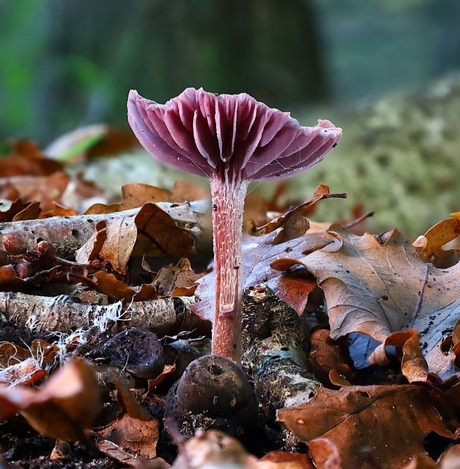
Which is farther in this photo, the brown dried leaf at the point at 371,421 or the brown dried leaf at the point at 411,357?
the brown dried leaf at the point at 411,357

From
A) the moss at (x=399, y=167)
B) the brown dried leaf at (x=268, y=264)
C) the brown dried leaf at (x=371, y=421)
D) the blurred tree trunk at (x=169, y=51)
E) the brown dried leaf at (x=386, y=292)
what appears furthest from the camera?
the blurred tree trunk at (x=169, y=51)

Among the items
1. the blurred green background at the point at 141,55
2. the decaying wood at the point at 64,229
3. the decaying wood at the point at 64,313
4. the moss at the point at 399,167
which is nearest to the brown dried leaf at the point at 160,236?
the decaying wood at the point at 64,229

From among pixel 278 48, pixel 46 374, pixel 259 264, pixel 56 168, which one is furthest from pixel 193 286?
pixel 278 48

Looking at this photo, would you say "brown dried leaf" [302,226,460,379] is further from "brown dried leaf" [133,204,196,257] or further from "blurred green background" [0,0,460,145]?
"blurred green background" [0,0,460,145]

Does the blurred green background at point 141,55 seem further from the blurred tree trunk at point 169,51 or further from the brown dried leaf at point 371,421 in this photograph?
the brown dried leaf at point 371,421

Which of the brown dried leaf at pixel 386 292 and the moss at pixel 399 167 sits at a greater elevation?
the brown dried leaf at pixel 386 292
